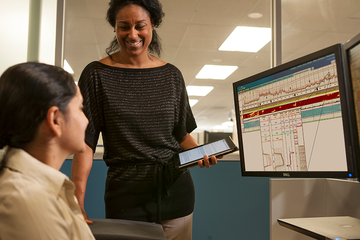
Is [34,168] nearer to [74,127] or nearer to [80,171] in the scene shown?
[74,127]

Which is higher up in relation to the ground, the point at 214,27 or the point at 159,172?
the point at 214,27

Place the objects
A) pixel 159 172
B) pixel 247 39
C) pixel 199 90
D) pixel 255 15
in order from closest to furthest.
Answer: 1. pixel 159 172
2. pixel 255 15
3. pixel 247 39
4. pixel 199 90

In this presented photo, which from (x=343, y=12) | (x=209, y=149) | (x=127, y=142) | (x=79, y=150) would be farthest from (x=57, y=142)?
(x=343, y=12)

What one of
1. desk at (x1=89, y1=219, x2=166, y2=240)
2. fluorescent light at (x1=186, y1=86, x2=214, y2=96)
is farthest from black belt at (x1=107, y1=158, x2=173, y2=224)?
fluorescent light at (x1=186, y1=86, x2=214, y2=96)

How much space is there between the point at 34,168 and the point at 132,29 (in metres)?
0.63

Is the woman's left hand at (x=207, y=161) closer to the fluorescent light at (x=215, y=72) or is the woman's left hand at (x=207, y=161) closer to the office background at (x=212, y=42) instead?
the office background at (x=212, y=42)

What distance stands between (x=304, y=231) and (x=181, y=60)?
15.9ft

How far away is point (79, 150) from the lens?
0.61 metres

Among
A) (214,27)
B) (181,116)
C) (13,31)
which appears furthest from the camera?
(214,27)

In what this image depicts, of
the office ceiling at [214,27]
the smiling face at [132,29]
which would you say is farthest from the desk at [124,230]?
the office ceiling at [214,27]

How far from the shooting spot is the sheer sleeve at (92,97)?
3.12ft

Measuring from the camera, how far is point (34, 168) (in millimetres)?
501

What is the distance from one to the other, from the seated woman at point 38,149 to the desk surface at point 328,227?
54 centimetres

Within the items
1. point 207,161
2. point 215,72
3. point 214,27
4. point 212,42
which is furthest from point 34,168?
point 215,72
